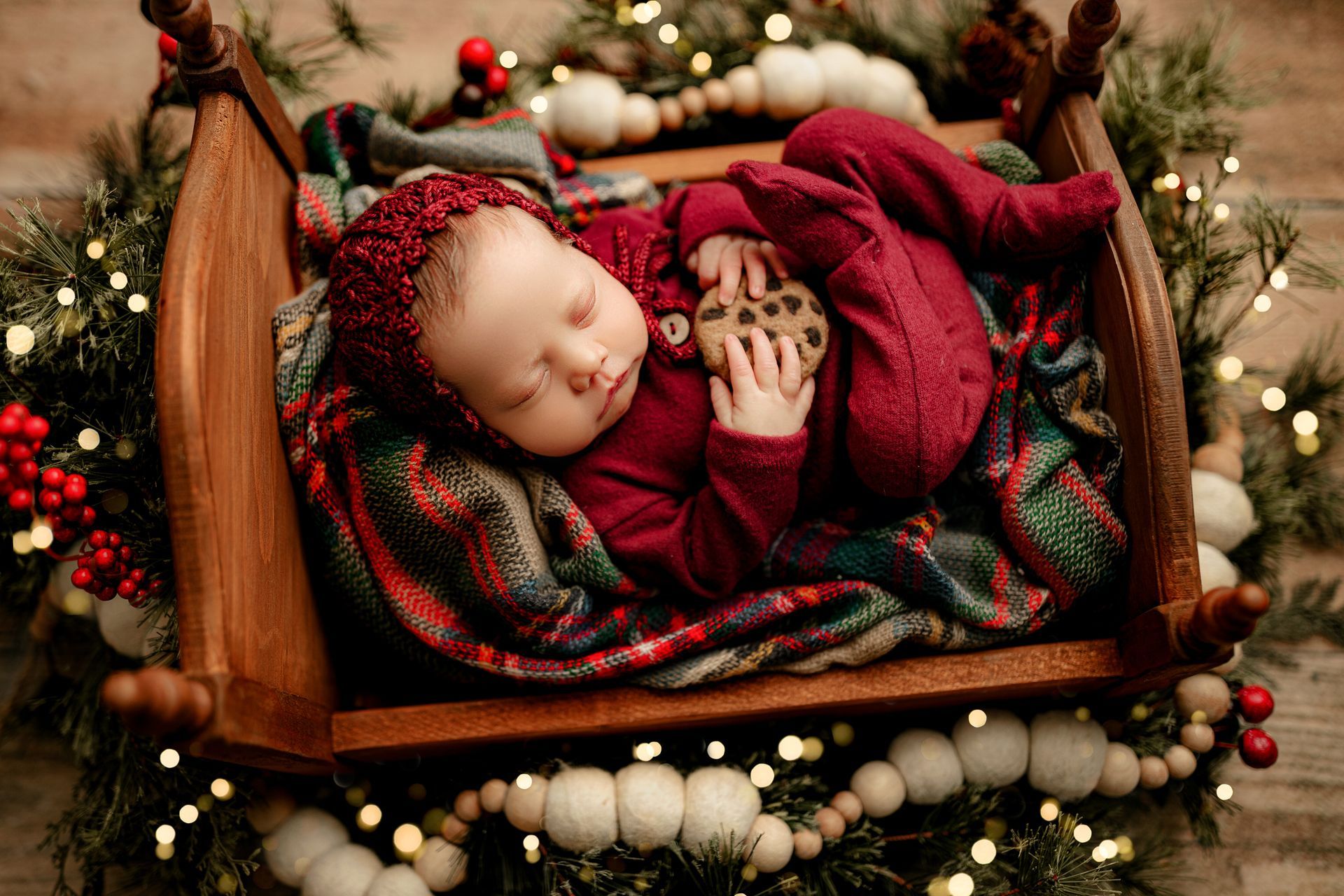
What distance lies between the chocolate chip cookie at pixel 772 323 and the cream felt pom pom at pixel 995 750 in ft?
1.59

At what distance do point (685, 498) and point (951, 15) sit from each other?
2.77ft

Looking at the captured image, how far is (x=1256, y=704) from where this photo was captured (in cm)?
106

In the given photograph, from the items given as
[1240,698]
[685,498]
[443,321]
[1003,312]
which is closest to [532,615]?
[685,498]

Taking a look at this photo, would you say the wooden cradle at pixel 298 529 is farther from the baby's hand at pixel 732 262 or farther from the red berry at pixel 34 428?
the baby's hand at pixel 732 262

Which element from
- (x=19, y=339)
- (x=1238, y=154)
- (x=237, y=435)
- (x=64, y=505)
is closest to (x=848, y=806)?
(x=237, y=435)

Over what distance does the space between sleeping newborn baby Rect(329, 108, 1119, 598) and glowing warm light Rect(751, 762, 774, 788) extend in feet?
0.68

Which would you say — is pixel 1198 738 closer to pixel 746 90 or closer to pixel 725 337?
pixel 725 337

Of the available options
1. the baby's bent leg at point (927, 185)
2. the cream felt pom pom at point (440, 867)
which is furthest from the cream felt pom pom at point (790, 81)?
the cream felt pom pom at point (440, 867)

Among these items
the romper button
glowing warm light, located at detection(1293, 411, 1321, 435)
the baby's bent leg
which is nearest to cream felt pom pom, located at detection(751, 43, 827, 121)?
the baby's bent leg

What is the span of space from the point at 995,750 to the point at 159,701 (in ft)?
2.92

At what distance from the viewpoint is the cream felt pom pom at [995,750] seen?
1.08 meters

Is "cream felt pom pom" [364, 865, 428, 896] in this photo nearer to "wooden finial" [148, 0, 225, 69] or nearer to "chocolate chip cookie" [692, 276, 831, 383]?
"chocolate chip cookie" [692, 276, 831, 383]

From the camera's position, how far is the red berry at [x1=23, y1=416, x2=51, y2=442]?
2.85ft

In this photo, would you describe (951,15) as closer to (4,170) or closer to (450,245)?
(450,245)
